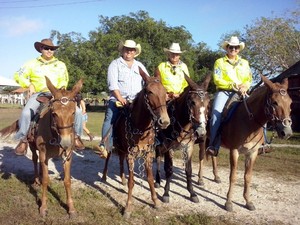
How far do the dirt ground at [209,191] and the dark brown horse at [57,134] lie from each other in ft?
3.76

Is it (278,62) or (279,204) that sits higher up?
(278,62)

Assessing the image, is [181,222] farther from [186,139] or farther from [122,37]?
[122,37]

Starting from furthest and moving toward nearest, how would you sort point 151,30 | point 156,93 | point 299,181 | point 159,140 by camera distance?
point 151,30
point 299,181
point 159,140
point 156,93

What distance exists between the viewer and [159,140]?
6832mm

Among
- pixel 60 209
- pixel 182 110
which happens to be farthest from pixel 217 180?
pixel 60 209

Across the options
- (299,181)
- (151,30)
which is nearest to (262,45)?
(151,30)

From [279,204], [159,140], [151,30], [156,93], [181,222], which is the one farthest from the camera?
[151,30]

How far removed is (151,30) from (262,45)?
14.4 metres

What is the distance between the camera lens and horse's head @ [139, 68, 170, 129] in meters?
4.88

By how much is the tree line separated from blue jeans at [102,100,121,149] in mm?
28558

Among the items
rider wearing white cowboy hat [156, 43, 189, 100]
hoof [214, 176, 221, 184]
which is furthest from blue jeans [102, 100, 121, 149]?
hoof [214, 176, 221, 184]

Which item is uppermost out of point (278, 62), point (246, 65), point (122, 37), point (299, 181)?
point (122, 37)

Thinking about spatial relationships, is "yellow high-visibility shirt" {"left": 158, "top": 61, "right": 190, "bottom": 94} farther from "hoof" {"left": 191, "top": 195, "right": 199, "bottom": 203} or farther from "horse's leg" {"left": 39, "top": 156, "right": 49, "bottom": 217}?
"horse's leg" {"left": 39, "top": 156, "right": 49, "bottom": 217}

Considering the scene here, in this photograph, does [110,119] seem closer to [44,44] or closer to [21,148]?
[21,148]
